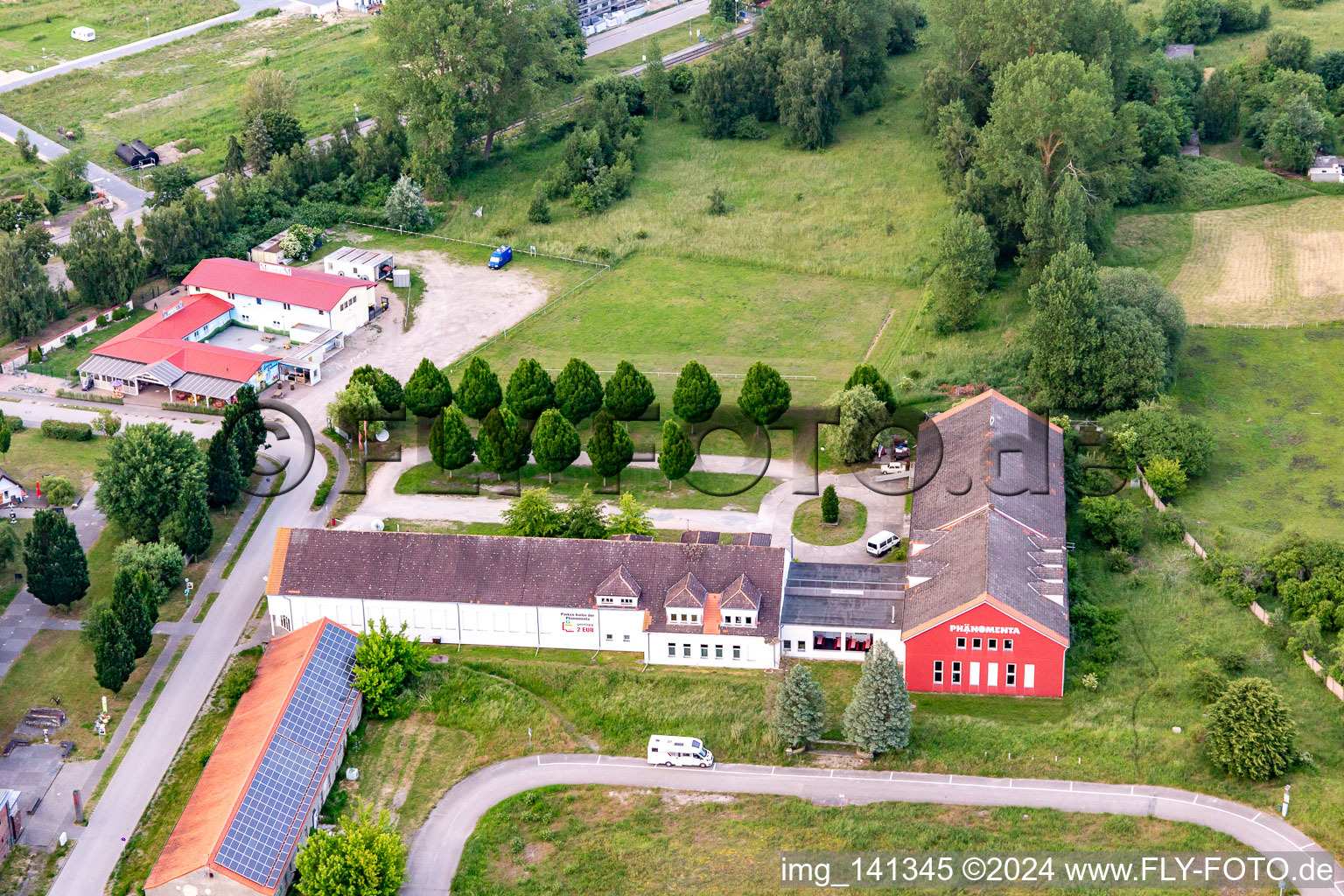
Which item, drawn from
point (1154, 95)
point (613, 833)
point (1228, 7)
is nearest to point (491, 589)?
point (613, 833)

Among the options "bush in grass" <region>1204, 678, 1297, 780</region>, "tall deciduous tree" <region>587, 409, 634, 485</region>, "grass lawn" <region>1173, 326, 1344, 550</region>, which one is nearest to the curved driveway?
"bush in grass" <region>1204, 678, 1297, 780</region>

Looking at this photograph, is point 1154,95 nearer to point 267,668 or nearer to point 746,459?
point 746,459

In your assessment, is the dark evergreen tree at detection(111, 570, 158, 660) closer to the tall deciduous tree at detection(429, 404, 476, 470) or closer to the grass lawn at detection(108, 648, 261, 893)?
the grass lawn at detection(108, 648, 261, 893)

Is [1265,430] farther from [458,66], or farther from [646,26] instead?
[646,26]

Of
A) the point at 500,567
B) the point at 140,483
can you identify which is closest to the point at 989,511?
the point at 500,567

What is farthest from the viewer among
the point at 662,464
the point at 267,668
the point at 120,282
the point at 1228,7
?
the point at 1228,7

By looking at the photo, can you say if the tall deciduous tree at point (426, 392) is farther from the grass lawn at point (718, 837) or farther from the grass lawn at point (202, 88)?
the grass lawn at point (202, 88)
